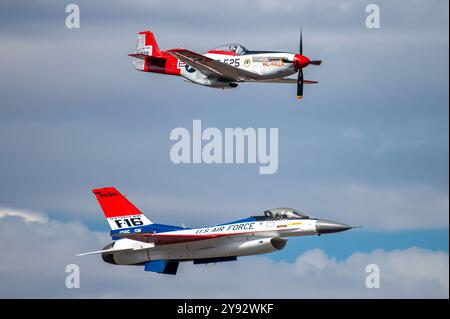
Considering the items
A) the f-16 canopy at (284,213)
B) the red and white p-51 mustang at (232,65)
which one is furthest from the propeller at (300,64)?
the f-16 canopy at (284,213)

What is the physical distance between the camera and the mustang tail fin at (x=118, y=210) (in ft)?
427

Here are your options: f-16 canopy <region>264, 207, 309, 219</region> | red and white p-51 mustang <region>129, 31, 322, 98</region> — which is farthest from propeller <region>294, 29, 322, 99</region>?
f-16 canopy <region>264, 207, 309, 219</region>

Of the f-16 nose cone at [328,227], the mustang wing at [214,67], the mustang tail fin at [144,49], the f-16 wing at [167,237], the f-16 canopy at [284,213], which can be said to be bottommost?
the f-16 wing at [167,237]

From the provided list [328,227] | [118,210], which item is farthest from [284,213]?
[118,210]

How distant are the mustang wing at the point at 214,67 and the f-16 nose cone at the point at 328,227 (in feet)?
49.2

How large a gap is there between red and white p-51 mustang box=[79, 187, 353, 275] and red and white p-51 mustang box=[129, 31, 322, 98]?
37.5 ft

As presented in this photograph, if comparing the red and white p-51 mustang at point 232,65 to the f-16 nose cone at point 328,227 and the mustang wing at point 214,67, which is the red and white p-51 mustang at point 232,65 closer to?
the mustang wing at point 214,67

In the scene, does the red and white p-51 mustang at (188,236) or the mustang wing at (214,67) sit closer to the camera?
the red and white p-51 mustang at (188,236)

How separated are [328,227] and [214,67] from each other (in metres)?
17.8

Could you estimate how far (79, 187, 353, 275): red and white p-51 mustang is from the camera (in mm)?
122062
